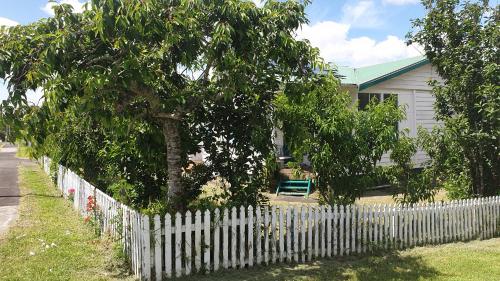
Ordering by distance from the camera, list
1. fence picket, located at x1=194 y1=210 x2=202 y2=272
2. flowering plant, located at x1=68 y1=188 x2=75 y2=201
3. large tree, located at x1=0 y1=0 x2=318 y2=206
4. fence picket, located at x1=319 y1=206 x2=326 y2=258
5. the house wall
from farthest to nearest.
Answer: the house wall → flowering plant, located at x1=68 y1=188 x2=75 y2=201 → fence picket, located at x1=319 y1=206 x2=326 y2=258 → fence picket, located at x1=194 y1=210 x2=202 y2=272 → large tree, located at x1=0 y1=0 x2=318 y2=206

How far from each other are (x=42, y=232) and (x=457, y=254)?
7828 mm

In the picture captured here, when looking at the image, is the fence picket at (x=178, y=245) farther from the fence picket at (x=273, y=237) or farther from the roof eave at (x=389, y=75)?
the roof eave at (x=389, y=75)

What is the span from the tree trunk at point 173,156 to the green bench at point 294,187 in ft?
23.7

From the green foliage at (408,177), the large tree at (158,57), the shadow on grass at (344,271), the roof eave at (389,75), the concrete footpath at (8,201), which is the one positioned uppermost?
→ the roof eave at (389,75)

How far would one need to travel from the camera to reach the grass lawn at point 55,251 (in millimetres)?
6270

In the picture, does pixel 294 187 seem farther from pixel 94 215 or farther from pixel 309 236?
pixel 309 236

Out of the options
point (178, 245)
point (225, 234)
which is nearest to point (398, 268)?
point (225, 234)

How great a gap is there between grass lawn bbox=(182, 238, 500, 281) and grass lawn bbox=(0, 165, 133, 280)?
1.63 m

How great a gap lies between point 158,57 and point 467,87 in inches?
262

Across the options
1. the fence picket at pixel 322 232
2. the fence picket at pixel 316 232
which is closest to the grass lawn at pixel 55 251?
the fence picket at pixel 316 232

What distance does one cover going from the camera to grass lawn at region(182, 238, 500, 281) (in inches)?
241

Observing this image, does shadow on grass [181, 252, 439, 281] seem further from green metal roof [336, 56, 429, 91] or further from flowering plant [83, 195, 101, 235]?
green metal roof [336, 56, 429, 91]

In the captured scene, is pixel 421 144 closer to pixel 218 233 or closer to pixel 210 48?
pixel 218 233

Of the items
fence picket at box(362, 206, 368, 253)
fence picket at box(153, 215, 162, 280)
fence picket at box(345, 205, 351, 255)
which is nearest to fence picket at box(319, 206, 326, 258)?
fence picket at box(345, 205, 351, 255)
